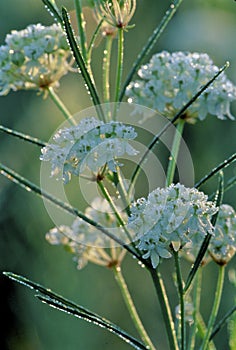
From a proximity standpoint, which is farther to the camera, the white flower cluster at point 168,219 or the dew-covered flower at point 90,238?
the dew-covered flower at point 90,238

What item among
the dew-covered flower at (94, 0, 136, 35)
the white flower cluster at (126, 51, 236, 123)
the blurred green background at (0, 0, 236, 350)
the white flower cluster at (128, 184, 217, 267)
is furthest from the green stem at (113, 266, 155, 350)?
the blurred green background at (0, 0, 236, 350)

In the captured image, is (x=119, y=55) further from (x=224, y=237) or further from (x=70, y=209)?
(x=224, y=237)

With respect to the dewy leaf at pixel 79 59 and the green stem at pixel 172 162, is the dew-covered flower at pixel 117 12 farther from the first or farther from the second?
the green stem at pixel 172 162

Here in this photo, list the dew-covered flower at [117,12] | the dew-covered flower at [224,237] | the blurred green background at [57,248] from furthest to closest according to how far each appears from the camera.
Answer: the blurred green background at [57,248] < the dew-covered flower at [224,237] < the dew-covered flower at [117,12]

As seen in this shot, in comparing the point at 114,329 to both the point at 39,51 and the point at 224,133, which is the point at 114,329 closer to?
the point at 39,51

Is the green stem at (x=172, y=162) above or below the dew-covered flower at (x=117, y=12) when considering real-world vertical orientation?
below

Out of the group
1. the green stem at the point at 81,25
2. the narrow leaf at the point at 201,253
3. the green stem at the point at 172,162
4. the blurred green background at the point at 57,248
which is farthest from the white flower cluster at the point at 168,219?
the blurred green background at the point at 57,248

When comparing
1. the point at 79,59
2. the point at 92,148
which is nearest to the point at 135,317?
the point at 92,148
